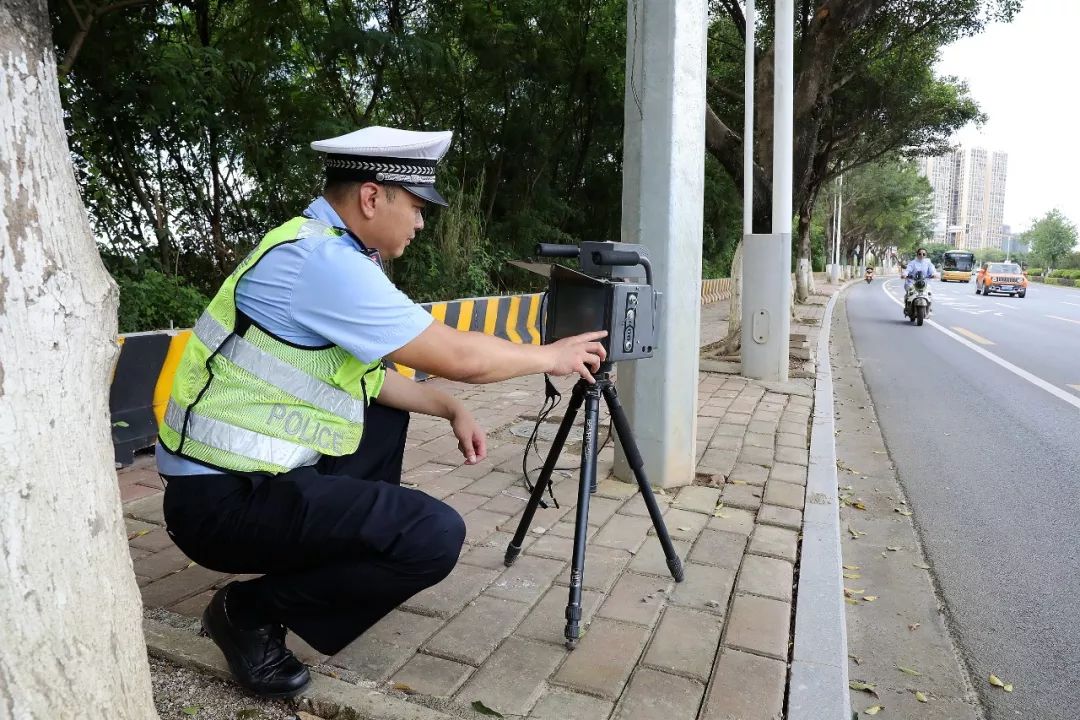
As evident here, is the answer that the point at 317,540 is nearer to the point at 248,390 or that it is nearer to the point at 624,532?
the point at 248,390

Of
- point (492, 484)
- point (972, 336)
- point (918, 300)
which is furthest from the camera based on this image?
point (918, 300)

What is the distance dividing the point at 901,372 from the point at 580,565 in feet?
29.7

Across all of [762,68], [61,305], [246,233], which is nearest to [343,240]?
[61,305]

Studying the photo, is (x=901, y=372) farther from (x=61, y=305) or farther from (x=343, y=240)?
(x=61, y=305)

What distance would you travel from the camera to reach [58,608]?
1.59 metres

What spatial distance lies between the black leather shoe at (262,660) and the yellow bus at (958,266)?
55561 millimetres

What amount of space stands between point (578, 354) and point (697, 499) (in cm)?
223

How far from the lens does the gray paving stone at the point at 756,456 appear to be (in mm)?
5238

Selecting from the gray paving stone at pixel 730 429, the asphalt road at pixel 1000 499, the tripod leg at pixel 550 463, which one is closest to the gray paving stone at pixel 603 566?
the tripod leg at pixel 550 463

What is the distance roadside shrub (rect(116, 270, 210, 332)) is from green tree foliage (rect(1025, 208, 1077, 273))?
86447 millimetres

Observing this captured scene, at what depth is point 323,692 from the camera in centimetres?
236

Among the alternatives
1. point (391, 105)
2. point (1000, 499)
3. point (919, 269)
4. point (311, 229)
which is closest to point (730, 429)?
point (1000, 499)

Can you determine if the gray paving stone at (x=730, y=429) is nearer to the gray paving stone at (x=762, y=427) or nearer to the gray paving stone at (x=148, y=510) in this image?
the gray paving stone at (x=762, y=427)

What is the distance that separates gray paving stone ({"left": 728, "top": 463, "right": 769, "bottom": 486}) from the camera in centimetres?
480
